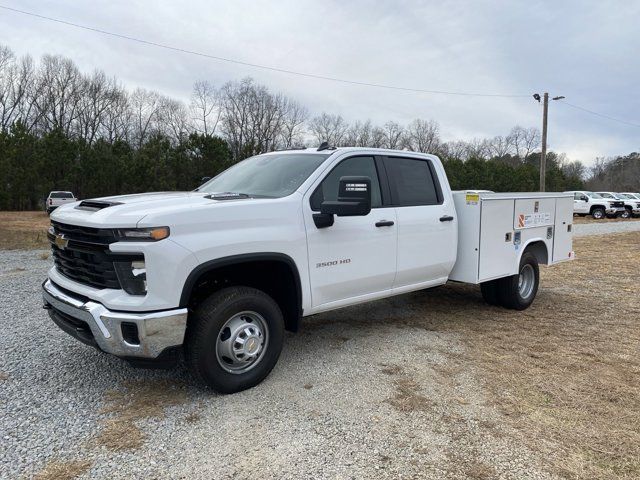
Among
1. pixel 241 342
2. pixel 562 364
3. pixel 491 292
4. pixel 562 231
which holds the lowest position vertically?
pixel 562 364

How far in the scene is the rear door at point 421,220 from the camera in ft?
16.5

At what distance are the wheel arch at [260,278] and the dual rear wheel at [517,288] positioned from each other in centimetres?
343

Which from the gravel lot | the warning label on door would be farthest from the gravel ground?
the gravel lot

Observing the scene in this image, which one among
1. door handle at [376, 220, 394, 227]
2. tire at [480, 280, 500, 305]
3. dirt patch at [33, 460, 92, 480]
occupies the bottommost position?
dirt patch at [33, 460, 92, 480]

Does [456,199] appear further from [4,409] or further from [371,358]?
[4,409]

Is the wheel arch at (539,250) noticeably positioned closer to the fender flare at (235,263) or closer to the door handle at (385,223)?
the door handle at (385,223)

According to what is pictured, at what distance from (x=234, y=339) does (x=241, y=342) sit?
7cm

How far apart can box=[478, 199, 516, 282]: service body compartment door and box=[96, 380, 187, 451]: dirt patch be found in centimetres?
364

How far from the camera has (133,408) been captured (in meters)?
3.60

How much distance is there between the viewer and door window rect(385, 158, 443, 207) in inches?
201

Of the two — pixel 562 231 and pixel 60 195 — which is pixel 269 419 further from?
pixel 60 195

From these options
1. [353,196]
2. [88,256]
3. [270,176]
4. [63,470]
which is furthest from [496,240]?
[63,470]

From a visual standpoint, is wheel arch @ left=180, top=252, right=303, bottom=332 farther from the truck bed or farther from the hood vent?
the truck bed

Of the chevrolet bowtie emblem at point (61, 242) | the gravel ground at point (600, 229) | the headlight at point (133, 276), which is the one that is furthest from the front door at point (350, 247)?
the gravel ground at point (600, 229)
